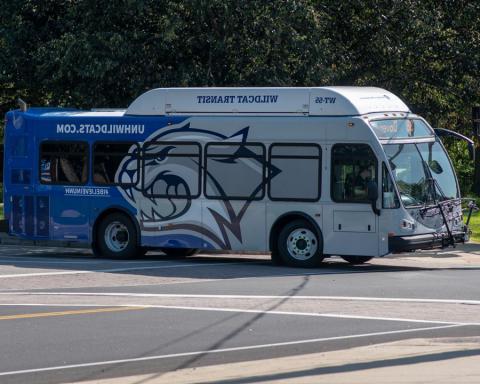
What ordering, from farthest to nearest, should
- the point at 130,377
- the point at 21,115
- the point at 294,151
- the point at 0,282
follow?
1. the point at 21,115
2. the point at 294,151
3. the point at 0,282
4. the point at 130,377

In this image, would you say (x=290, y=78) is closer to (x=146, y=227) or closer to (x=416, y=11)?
(x=416, y=11)

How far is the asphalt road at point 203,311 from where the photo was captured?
11055 millimetres

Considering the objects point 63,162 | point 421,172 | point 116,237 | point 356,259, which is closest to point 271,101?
point 421,172

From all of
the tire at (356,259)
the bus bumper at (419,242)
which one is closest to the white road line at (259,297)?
the bus bumper at (419,242)

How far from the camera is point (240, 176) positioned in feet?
68.6

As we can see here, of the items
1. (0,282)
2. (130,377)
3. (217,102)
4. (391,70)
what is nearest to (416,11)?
(391,70)

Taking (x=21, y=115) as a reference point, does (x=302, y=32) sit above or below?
above

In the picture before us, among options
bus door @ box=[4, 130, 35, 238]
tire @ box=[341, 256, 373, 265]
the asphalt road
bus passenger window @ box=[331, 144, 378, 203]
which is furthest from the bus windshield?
bus door @ box=[4, 130, 35, 238]

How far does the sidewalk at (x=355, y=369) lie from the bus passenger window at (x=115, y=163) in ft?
38.1

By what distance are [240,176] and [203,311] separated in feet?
22.5

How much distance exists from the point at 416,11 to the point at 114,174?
10.5 m

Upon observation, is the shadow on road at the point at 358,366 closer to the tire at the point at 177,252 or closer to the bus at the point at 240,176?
the bus at the point at 240,176

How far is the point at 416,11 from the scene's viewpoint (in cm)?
2883

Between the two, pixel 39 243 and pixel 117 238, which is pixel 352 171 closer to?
pixel 117 238
